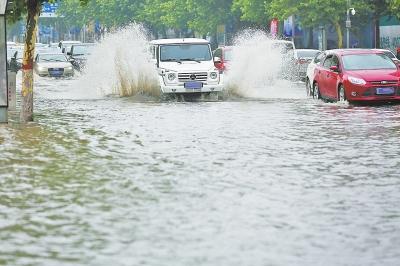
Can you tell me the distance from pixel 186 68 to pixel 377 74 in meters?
5.69

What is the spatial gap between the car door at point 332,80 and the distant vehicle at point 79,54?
27.7 m

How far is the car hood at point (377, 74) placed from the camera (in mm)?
28672

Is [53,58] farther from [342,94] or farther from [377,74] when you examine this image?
[377,74]

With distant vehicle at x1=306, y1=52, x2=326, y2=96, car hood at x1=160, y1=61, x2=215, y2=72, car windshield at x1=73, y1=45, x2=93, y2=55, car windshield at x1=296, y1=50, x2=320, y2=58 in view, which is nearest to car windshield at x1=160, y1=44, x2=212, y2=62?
car hood at x1=160, y1=61, x2=215, y2=72

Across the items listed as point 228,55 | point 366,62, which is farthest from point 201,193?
point 228,55

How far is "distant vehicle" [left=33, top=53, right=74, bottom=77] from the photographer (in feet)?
186

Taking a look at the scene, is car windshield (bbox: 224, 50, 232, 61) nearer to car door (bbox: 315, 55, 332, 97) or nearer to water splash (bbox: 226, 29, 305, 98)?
water splash (bbox: 226, 29, 305, 98)

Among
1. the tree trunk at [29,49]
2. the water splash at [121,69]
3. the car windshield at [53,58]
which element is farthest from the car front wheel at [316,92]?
the car windshield at [53,58]

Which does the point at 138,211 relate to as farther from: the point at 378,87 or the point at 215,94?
the point at 215,94

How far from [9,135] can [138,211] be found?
972 cm

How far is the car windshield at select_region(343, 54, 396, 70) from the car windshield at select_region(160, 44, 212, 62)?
450 cm

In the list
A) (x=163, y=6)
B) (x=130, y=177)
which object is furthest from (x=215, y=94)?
(x=163, y=6)

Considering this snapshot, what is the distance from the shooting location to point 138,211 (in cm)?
1115

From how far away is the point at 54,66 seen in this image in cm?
5669
